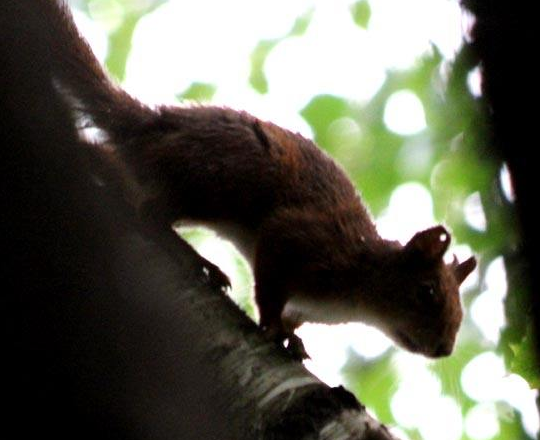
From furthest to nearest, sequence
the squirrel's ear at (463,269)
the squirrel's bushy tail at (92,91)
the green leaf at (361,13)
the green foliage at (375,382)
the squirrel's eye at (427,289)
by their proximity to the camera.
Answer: the green leaf at (361,13) → the green foliage at (375,382) → the squirrel's ear at (463,269) → the squirrel's eye at (427,289) → the squirrel's bushy tail at (92,91)

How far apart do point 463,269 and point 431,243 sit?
0.48m

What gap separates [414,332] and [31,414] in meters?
3.02

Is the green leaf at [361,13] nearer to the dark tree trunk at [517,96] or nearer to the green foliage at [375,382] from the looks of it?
the green foliage at [375,382]

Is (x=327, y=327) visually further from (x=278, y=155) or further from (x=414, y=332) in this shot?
(x=278, y=155)

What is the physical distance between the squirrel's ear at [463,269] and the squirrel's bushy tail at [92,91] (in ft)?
6.20

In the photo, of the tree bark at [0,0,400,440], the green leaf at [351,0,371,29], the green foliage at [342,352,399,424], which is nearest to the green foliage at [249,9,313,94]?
the green leaf at [351,0,371,29]

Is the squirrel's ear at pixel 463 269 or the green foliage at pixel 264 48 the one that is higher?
the green foliage at pixel 264 48

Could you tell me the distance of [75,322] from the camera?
131 cm

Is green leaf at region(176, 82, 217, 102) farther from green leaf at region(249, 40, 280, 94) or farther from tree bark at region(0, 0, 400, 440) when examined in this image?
tree bark at region(0, 0, 400, 440)

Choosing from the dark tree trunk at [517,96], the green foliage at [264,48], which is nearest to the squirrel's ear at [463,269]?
the green foliage at [264,48]

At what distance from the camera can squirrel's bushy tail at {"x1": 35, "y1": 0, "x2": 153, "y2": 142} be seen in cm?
308

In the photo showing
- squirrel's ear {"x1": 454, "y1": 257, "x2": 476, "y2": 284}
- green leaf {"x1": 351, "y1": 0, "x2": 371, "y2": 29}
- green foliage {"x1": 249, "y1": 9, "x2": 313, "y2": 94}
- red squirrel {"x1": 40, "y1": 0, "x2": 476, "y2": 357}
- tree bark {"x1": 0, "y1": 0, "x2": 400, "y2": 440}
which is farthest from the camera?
green foliage {"x1": 249, "y1": 9, "x2": 313, "y2": 94}

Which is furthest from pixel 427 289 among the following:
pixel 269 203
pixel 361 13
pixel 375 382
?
pixel 361 13

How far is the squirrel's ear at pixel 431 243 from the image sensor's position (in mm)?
3863
